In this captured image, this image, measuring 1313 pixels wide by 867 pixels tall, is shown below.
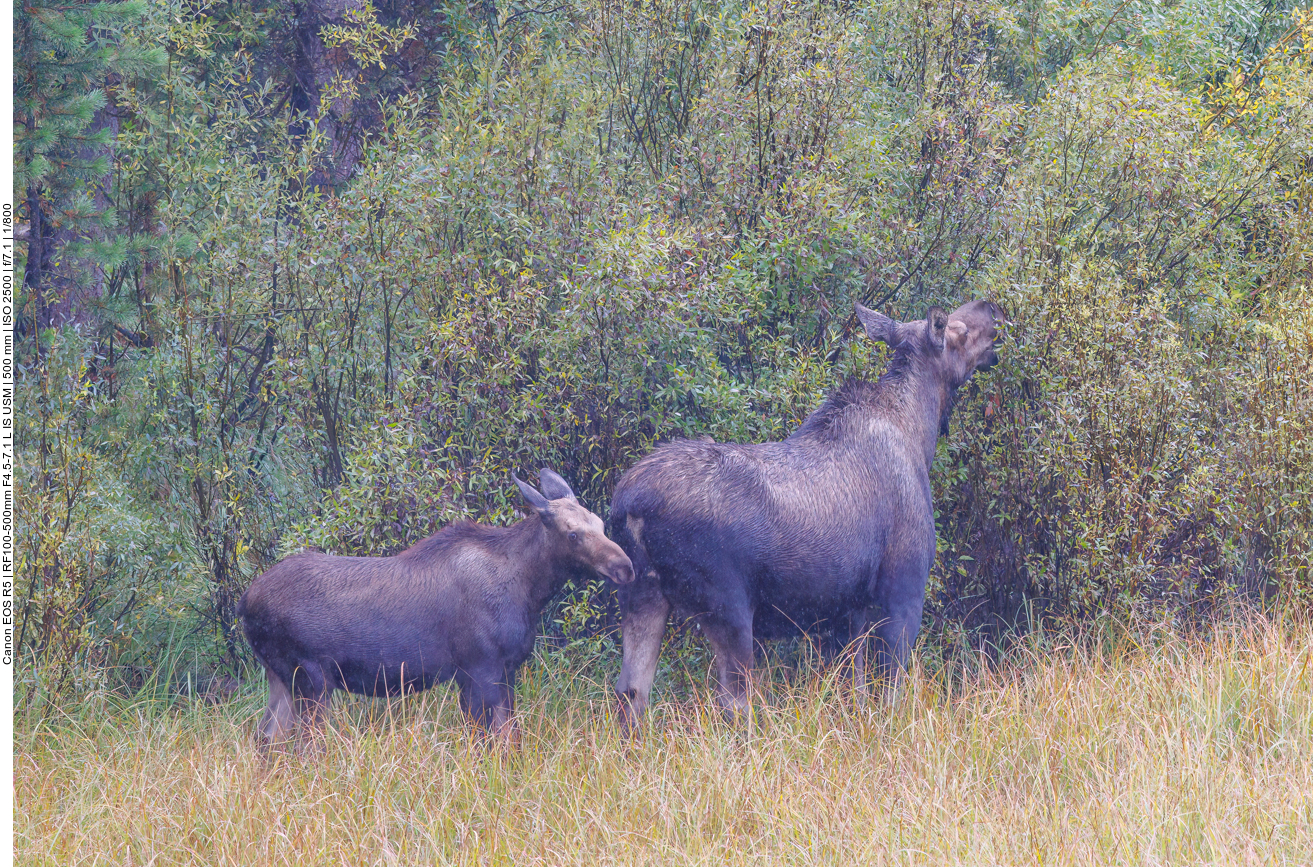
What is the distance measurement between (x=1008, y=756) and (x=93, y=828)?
380cm

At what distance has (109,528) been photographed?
6.62 meters

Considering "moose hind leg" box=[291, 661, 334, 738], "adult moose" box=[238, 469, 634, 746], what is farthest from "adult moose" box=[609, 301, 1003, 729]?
"moose hind leg" box=[291, 661, 334, 738]

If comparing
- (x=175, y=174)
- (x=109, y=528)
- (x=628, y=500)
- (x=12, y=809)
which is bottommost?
(x=12, y=809)

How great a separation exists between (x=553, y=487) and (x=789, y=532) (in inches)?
44.4

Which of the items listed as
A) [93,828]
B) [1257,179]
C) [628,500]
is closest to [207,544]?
[93,828]

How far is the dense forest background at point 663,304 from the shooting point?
6520mm

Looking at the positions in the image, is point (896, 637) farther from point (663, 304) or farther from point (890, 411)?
point (663, 304)

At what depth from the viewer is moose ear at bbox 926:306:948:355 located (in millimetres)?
6176

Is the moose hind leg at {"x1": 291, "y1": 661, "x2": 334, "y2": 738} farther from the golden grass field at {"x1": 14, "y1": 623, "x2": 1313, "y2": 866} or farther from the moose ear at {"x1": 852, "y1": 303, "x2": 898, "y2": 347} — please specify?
the moose ear at {"x1": 852, "y1": 303, "x2": 898, "y2": 347}

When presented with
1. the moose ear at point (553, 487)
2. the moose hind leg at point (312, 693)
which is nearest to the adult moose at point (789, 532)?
the moose ear at point (553, 487)

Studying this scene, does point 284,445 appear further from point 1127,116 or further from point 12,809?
point 1127,116

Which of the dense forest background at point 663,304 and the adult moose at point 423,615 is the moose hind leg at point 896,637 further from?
the adult moose at point 423,615

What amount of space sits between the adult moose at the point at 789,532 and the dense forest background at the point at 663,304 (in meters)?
0.67

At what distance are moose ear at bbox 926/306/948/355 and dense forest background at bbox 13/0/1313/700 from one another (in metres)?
0.65
